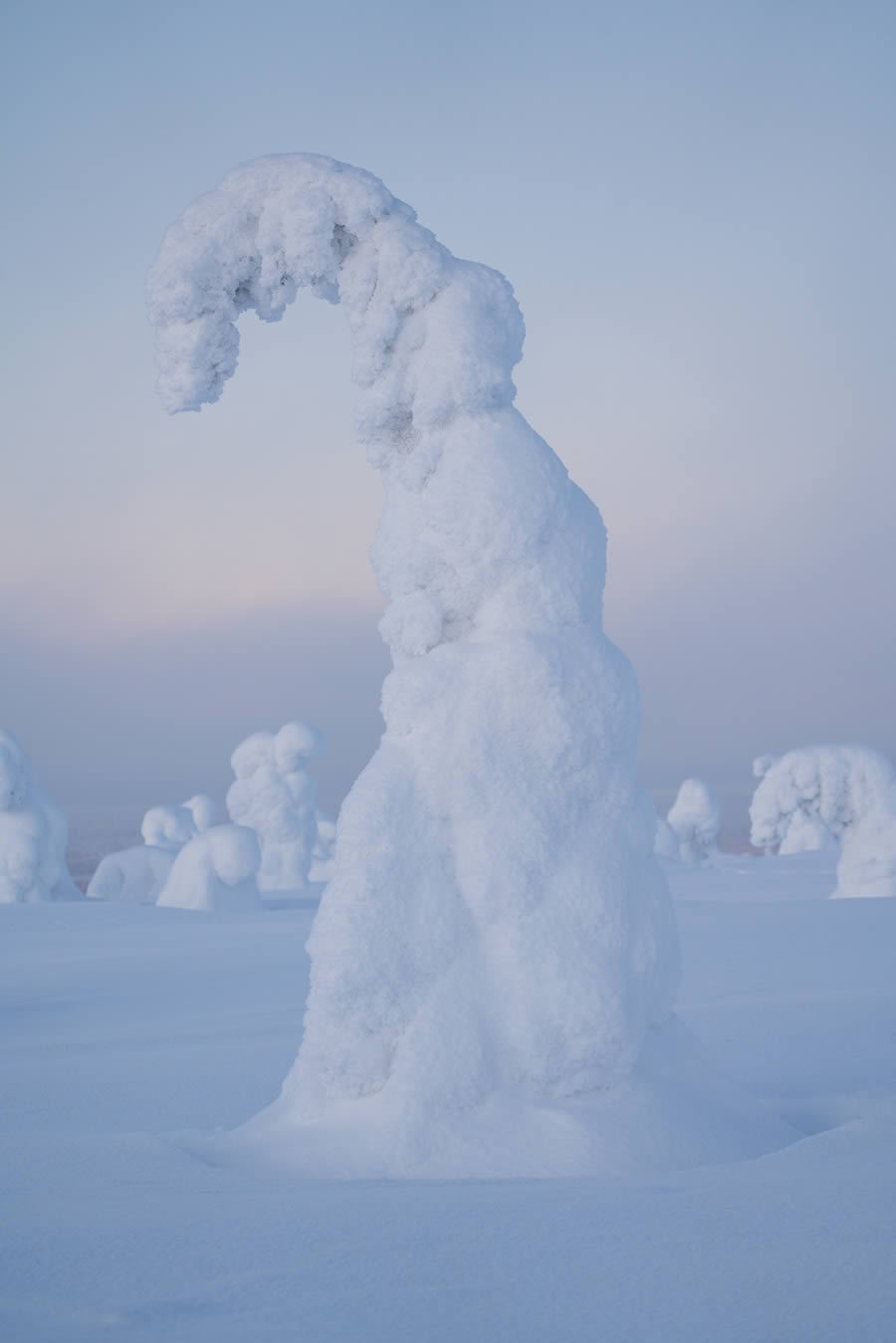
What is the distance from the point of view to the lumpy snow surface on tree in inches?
158

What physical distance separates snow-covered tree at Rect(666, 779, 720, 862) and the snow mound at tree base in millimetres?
25350

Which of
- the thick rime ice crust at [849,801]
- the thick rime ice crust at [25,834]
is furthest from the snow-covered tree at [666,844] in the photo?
the thick rime ice crust at [25,834]

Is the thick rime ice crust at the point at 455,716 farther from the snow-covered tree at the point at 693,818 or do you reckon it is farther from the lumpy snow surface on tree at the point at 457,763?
the snow-covered tree at the point at 693,818

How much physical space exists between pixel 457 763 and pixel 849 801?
36.7 ft

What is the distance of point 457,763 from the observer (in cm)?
423

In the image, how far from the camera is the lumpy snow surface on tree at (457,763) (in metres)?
4.02

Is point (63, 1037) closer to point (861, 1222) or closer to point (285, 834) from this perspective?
point (861, 1222)

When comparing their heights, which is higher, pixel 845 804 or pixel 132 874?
pixel 845 804

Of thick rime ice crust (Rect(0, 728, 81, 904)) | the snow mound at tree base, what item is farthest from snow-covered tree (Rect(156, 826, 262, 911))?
the snow mound at tree base

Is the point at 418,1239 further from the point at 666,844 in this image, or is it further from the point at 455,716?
the point at 666,844

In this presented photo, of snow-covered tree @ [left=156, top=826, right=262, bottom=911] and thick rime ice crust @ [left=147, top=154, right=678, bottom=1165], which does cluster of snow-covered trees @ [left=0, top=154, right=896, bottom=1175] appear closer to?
thick rime ice crust @ [left=147, top=154, right=678, bottom=1165]

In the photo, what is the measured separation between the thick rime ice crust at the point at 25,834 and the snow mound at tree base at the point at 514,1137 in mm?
11394

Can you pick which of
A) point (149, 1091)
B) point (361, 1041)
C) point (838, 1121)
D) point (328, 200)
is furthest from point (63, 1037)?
point (328, 200)

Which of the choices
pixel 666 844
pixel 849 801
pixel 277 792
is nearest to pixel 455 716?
pixel 849 801
